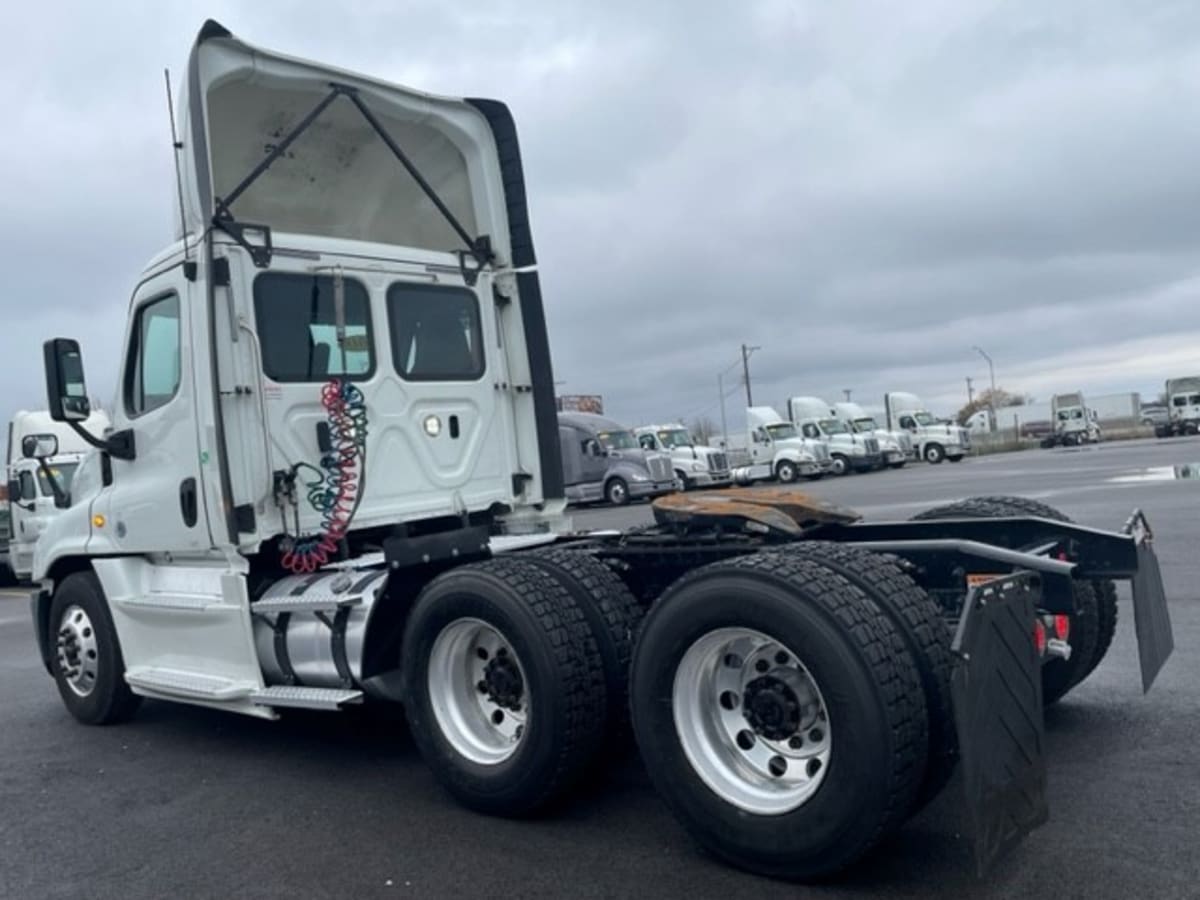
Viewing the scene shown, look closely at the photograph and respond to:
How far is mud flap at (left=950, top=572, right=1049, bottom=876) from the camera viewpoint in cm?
348

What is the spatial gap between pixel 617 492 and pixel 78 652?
26.0 m

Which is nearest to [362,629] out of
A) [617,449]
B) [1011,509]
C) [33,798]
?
[33,798]

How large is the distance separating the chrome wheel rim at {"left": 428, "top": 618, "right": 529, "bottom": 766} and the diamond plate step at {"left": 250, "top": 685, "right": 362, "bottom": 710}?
55 cm

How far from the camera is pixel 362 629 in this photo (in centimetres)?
546

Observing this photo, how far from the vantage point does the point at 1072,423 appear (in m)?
58.4

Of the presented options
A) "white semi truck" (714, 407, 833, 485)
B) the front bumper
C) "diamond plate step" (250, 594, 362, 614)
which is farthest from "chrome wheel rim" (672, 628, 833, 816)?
"white semi truck" (714, 407, 833, 485)

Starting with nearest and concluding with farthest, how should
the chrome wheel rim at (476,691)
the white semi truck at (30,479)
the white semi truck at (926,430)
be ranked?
1. the chrome wheel rim at (476,691)
2. the white semi truck at (30,479)
3. the white semi truck at (926,430)

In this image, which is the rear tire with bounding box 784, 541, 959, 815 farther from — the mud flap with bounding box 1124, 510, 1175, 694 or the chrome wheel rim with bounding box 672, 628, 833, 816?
the mud flap with bounding box 1124, 510, 1175, 694

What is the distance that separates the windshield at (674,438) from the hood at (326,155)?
31115 millimetres

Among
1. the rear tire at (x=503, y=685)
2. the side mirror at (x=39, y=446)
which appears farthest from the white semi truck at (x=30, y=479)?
the rear tire at (x=503, y=685)

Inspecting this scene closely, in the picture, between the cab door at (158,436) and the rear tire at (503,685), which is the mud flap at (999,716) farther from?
the cab door at (158,436)

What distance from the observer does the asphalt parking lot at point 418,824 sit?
397 cm

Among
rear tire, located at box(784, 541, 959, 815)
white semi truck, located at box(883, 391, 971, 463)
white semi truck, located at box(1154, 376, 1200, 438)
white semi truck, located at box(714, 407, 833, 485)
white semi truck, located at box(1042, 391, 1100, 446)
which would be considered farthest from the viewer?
white semi truck, located at box(1042, 391, 1100, 446)

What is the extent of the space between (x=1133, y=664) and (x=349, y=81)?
5781 millimetres
